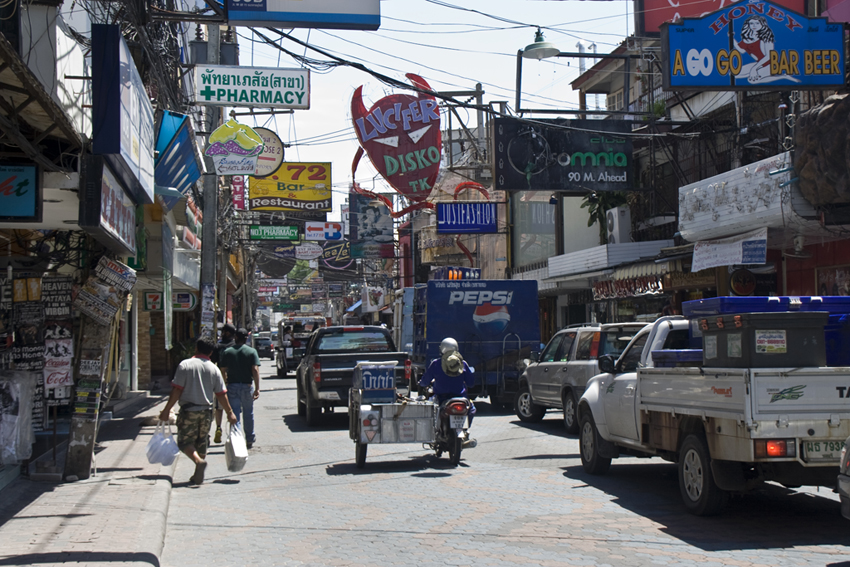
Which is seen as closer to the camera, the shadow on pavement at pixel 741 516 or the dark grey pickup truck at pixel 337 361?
the shadow on pavement at pixel 741 516

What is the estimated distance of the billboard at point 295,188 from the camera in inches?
1248

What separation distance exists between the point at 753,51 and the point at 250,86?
9.69 meters

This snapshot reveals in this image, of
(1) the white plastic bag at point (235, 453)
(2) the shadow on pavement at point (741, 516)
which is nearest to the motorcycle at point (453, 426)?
(2) the shadow on pavement at point (741, 516)

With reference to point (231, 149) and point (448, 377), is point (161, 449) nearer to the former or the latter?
point (448, 377)

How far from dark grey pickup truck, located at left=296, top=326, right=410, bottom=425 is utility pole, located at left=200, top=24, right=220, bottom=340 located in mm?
2242

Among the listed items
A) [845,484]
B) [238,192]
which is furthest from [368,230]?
[845,484]

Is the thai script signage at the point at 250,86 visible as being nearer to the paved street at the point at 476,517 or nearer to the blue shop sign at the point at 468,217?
the paved street at the point at 476,517

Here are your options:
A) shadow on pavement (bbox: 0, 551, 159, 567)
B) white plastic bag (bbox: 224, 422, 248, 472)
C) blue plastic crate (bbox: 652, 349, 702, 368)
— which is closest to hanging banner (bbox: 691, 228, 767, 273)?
blue plastic crate (bbox: 652, 349, 702, 368)

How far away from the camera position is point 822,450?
22.8ft

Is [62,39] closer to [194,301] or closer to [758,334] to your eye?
[758,334]

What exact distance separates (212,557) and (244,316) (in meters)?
47.0

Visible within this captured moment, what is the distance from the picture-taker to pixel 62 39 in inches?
365

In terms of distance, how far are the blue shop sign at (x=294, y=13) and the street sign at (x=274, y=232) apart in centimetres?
2512

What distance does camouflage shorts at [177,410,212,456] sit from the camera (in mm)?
10039
